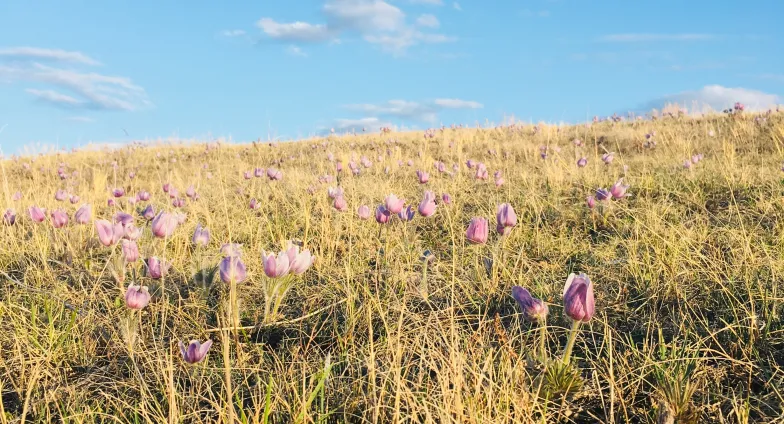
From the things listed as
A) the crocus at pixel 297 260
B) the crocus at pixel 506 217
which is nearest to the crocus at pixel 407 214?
the crocus at pixel 506 217

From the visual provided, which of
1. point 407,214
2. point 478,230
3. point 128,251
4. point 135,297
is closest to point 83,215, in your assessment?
point 128,251

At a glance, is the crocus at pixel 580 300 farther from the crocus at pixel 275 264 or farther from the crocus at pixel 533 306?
the crocus at pixel 275 264

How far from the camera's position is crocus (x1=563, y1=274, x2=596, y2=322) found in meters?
1.38

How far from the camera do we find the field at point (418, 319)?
1.53 metres

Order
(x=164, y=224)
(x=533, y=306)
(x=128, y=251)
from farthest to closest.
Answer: (x=164, y=224), (x=128, y=251), (x=533, y=306)

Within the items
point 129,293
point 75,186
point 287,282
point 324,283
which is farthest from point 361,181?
point 75,186

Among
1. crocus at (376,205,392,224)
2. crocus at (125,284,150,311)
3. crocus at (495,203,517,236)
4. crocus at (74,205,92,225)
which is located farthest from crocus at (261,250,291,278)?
crocus at (74,205,92,225)

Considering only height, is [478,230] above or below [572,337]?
above

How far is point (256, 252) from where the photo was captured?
312 cm

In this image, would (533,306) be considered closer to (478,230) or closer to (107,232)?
(478,230)

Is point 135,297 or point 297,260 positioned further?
point 297,260

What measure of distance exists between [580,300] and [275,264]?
39.7 inches

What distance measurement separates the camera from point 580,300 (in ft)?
4.58

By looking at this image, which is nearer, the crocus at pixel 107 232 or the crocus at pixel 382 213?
the crocus at pixel 107 232
